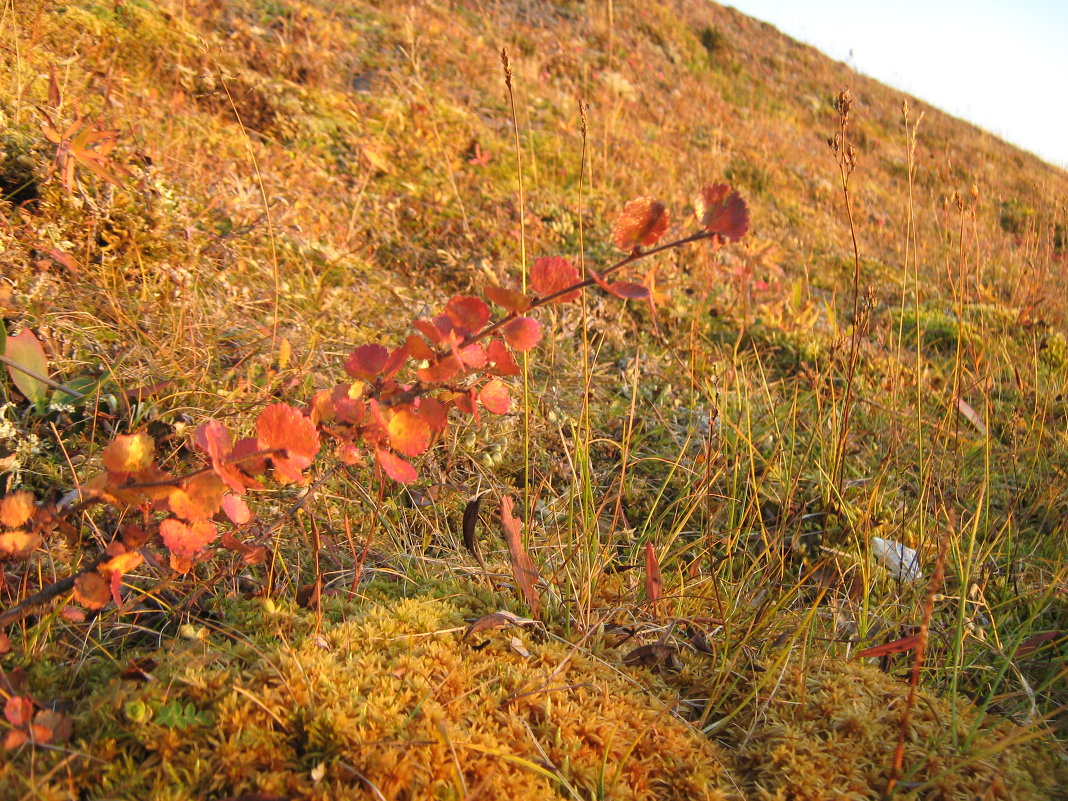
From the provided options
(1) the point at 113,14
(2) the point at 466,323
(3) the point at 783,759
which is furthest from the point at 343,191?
(3) the point at 783,759

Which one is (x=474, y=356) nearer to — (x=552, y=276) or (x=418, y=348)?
(x=418, y=348)

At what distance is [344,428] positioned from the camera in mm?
1285

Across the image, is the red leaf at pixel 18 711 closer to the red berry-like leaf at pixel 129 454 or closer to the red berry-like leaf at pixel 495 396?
the red berry-like leaf at pixel 129 454

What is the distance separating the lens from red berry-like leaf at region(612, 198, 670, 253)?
1.13 meters

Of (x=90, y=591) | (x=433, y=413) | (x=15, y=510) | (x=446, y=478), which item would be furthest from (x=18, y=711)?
(x=446, y=478)

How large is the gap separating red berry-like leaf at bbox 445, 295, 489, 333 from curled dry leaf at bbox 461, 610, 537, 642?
2.14 ft

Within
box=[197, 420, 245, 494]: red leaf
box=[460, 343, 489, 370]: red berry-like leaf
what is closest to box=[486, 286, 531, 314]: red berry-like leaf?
box=[460, 343, 489, 370]: red berry-like leaf

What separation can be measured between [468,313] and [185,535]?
25.4 inches

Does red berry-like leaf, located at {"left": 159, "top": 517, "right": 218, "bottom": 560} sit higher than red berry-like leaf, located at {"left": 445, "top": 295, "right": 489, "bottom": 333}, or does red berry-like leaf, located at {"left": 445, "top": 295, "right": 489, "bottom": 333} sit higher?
red berry-like leaf, located at {"left": 445, "top": 295, "right": 489, "bottom": 333}

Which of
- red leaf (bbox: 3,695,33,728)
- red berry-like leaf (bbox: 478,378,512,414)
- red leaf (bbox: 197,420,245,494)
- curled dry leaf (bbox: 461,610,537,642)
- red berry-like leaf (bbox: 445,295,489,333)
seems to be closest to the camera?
red leaf (bbox: 3,695,33,728)

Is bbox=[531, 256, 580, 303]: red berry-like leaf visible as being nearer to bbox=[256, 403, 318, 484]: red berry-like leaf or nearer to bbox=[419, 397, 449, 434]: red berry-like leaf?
bbox=[419, 397, 449, 434]: red berry-like leaf

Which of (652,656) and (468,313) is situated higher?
(468,313)

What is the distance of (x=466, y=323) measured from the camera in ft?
3.96

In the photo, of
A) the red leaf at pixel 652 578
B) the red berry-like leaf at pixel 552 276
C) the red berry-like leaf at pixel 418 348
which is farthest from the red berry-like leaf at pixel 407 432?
the red leaf at pixel 652 578
